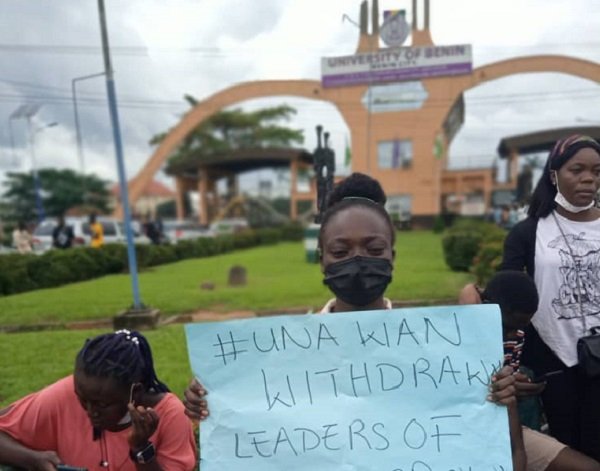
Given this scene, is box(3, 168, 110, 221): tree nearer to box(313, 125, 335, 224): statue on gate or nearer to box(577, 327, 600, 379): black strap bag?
box(313, 125, 335, 224): statue on gate

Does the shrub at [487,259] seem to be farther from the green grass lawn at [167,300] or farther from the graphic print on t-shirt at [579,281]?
the graphic print on t-shirt at [579,281]

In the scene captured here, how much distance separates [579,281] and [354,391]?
1075 millimetres

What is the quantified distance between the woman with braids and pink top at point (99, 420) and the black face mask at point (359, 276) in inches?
25.7

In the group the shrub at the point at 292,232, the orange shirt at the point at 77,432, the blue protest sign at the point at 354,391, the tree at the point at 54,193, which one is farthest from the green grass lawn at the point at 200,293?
the tree at the point at 54,193

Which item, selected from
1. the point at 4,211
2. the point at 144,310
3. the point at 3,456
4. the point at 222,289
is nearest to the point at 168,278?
the point at 222,289

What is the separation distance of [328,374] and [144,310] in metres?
6.07

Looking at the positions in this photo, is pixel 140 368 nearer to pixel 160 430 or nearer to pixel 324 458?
pixel 160 430

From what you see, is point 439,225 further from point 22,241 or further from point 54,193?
point 54,193

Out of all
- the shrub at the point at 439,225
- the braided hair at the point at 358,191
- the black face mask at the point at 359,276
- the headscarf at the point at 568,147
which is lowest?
the shrub at the point at 439,225

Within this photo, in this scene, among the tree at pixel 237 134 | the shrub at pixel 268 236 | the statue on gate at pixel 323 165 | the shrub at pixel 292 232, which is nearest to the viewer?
the statue on gate at pixel 323 165

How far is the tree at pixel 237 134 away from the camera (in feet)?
139

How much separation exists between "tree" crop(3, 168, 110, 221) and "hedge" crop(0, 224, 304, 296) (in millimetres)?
32252

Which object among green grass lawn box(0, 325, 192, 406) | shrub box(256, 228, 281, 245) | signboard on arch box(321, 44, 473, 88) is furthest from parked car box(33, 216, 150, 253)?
signboard on arch box(321, 44, 473, 88)

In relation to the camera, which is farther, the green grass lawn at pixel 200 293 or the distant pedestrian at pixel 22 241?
the distant pedestrian at pixel 22 241
